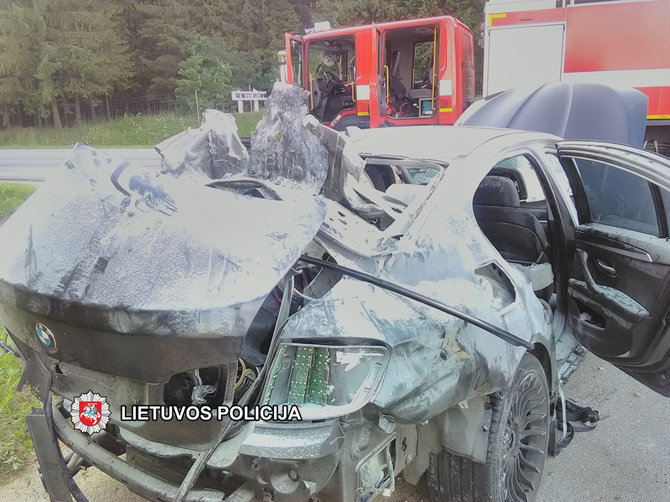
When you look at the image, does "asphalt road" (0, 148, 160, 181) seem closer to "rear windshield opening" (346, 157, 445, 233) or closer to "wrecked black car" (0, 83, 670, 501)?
"rear windshield opening" (346, 157, 445, 233)

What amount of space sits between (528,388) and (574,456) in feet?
2.94

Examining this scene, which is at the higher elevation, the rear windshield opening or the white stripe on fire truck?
the white stripe on fire truck

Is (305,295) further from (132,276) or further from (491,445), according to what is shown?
(491,445)

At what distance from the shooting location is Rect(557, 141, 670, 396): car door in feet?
8.61

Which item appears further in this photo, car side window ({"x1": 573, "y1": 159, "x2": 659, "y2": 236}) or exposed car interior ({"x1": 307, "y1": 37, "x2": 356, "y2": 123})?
exposed car interior ({"x1": 307, "y1": 37, "x2": 356, "y2": 123})

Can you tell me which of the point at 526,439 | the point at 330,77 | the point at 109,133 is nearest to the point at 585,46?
the point at 330,77

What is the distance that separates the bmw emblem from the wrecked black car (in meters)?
0.02

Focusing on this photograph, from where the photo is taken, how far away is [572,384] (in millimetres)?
3711

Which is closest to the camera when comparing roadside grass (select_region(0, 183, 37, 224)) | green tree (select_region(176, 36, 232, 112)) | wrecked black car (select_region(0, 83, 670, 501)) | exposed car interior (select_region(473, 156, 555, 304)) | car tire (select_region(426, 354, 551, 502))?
wrecked black car (select_region(0, 83, 670, 501))

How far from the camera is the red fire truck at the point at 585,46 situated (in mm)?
8148

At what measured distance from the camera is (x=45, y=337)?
1.68 metres

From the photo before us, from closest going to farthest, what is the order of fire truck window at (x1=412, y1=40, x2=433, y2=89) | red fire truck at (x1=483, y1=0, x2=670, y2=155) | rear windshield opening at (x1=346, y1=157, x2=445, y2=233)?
rear windshield opening at (x1=346, y1=157, x2=445, y2=233), red fire truck at (x1=483, y1=0, x2=670, y2=155), fire truck window at (x1=412, y1=40, x2=433, y2=89)

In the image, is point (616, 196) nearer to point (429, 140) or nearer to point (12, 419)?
point (429, 140)

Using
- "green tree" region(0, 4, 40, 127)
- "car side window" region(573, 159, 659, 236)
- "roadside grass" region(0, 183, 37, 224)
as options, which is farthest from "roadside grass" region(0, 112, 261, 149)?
"car side window" region(573, 159, 659, 236)
